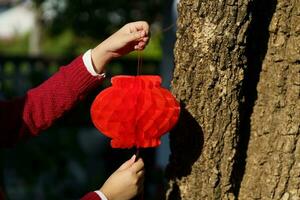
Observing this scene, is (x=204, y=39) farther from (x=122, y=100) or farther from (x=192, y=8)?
(x=122, y=100)

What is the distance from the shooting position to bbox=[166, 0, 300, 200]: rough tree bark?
1935mm

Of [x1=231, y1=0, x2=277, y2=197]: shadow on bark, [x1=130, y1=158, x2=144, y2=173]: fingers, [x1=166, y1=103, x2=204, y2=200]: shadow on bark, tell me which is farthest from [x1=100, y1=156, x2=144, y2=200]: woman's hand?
[x1=231, y1=0, x2=277, y2=197]: shadow on bark

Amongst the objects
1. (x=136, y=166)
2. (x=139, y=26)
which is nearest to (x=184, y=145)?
(x=136, y=166)

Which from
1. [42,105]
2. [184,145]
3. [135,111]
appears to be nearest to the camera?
[135,111]

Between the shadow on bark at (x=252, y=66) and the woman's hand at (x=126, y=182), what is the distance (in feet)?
0.94

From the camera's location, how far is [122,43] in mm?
2033

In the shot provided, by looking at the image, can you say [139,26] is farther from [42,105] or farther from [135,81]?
[42,105]

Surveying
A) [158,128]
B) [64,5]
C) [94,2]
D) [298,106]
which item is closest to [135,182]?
[158,128]

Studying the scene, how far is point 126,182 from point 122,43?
41cm

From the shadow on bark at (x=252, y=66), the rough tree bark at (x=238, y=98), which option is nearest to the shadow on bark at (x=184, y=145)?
the rough tree bark at (x=238, y=98)

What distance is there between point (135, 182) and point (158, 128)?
0.65 ft

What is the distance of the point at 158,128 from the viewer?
6.17 feet

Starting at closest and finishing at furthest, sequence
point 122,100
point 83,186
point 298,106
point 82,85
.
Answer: point 122,100 → point 298,106 → point 82,85 → point 83,186

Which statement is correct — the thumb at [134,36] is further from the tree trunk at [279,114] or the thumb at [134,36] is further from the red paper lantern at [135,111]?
the tree trunk at [279,114]
